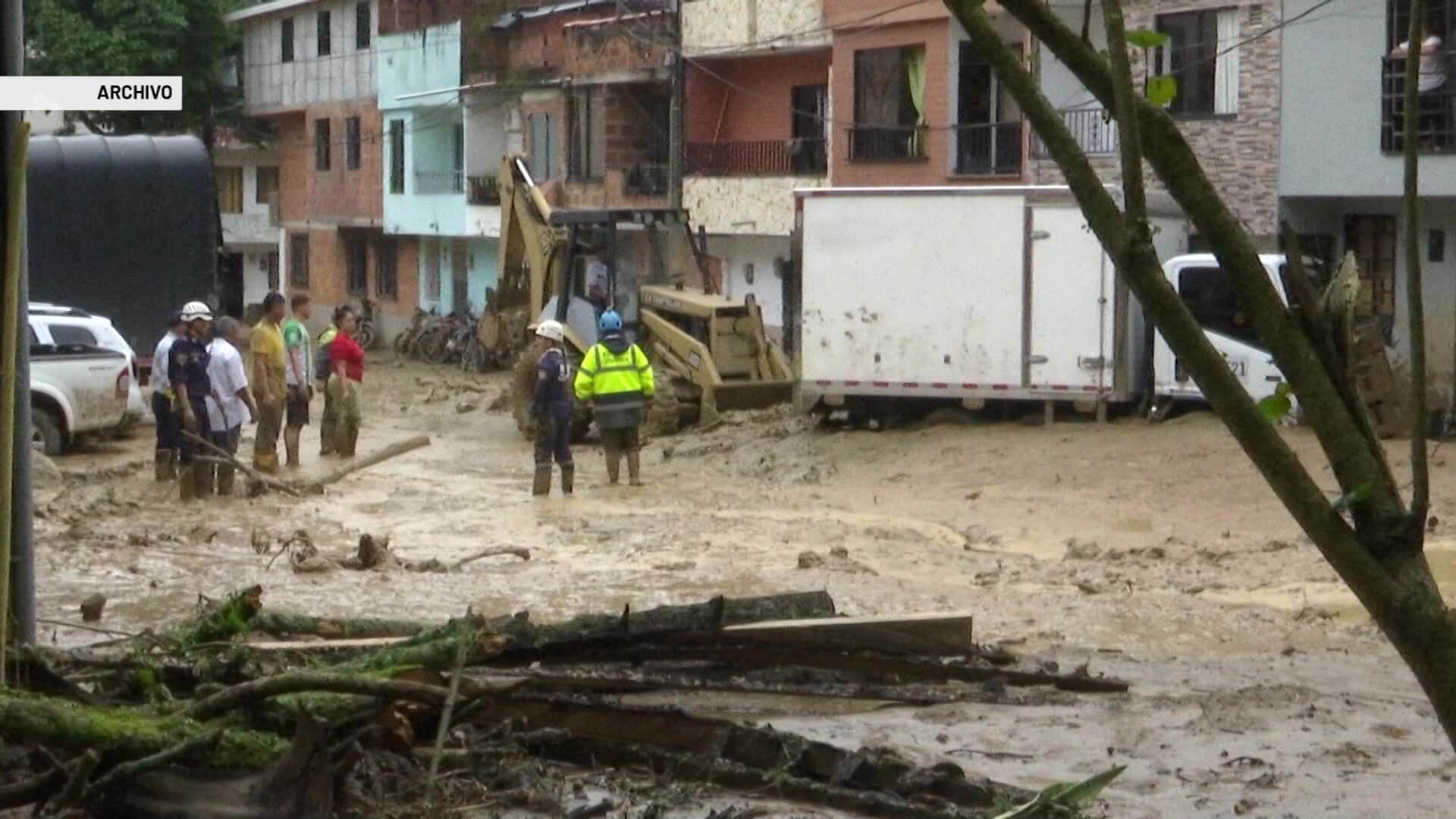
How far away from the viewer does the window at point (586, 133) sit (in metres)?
37.6

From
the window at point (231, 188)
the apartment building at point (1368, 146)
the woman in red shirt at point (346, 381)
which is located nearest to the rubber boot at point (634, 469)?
the woman in red shirt at point (346, 381)

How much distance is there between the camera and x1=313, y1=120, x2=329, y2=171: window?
163 feet

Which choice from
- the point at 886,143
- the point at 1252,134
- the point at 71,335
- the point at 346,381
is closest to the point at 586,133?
the point at 886,143

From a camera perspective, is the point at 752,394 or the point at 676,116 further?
the point at 676,116

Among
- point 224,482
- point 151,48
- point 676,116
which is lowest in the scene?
point 224,482

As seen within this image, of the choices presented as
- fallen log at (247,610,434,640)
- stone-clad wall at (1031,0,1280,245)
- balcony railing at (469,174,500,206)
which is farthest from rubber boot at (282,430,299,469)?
balcony railing at (469,174,500,206)

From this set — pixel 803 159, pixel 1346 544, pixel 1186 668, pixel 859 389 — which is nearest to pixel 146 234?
pixel 859 389

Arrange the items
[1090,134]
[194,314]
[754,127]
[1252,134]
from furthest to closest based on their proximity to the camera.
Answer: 1. [754,127]
2. [1090,134]
3. [1252,134]
4. [194,314]

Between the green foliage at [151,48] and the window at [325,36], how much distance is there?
7.57 ft

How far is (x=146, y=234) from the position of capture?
25.3 metres

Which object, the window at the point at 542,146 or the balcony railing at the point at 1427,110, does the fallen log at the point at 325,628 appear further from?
the window at the point at 542,146

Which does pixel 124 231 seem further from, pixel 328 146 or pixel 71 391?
pixel 328 146

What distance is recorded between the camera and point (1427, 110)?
2203 cm

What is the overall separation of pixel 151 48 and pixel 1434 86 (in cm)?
3279
